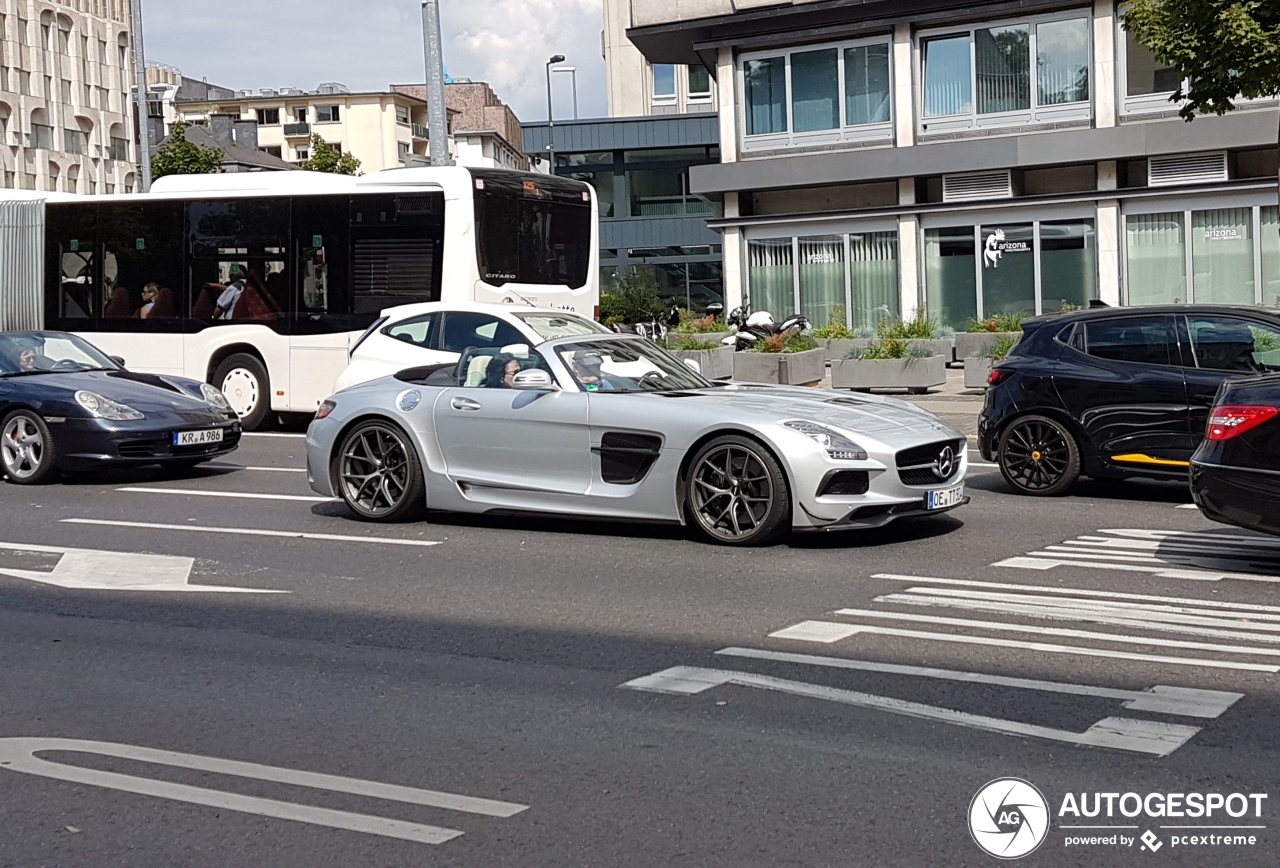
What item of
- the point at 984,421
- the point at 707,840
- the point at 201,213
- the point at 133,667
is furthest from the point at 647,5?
the point at 707,840

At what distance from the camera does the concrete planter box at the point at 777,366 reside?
23.0 metres

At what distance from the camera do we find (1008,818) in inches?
179

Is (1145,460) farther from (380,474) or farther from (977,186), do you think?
(977,186)

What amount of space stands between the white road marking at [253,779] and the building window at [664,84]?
63799 mm

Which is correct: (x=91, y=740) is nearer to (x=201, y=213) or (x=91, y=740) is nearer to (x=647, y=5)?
(x=201, y=213)

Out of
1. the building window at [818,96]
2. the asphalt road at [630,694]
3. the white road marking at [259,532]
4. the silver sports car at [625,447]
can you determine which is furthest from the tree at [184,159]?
the asphalt road at [630,694]

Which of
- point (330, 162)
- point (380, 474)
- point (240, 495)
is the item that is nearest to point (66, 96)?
point (330, 162)

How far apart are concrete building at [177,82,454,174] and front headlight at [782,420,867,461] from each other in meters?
121

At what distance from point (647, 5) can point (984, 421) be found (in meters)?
23.6

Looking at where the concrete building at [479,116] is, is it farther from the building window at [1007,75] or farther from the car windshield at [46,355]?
the car windshield at [46,355]

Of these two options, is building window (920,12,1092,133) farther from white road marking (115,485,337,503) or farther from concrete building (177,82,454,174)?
concrete building (177,82,454,174)

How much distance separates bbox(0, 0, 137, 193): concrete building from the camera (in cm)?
8900

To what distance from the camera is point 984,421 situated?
12586mm

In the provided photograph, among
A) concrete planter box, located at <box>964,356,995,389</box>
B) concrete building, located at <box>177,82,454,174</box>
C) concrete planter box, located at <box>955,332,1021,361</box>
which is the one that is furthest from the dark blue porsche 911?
concrete building, located at <box>177,82,454,174</box>
